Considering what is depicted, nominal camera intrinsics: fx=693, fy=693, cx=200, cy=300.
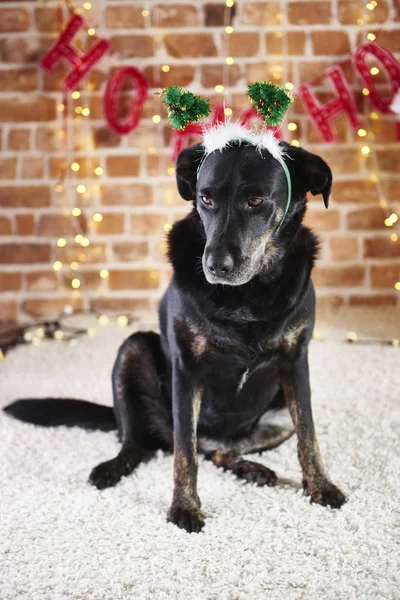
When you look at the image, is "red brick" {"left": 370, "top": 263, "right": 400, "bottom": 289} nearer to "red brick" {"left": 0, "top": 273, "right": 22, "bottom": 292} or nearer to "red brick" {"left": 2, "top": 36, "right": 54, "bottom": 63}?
"red brick" {"left": 0, "top": 273, "right": 22, "bottom": 292}

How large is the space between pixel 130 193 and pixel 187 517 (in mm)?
2235

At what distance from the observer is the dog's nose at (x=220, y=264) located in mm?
1403

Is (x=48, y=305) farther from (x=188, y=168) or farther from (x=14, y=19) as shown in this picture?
(x=188, y=168)

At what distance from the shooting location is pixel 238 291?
1.54m

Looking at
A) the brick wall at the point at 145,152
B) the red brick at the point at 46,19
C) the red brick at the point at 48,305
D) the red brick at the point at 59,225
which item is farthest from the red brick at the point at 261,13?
the red brick at the point at 48,305

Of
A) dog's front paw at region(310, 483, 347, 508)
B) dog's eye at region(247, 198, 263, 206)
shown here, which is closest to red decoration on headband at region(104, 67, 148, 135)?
dog's eye at region(247, 198, 263, 206)

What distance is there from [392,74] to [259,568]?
2.51 metres

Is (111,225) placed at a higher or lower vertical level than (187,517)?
higher

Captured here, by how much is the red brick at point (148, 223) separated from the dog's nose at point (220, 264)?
6.72 ft

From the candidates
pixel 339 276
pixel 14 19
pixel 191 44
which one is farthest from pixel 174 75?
pixel 339 276

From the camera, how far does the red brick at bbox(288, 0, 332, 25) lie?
328 cm

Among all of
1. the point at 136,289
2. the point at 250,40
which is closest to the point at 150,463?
the point at 136,289

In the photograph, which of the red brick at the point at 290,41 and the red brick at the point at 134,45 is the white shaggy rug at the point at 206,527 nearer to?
the red brick at the point at 290,41

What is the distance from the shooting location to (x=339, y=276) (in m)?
3.45
